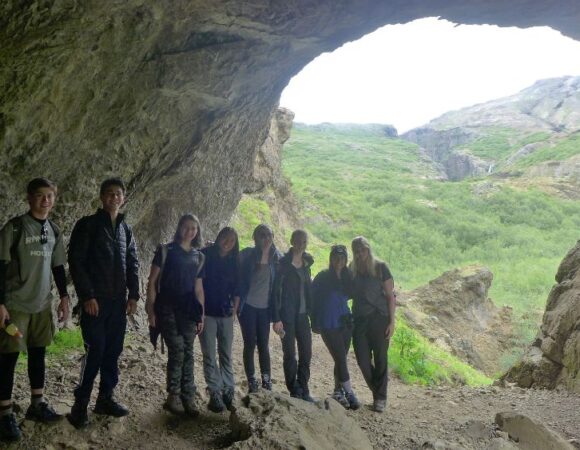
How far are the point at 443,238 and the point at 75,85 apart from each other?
98.8 ft

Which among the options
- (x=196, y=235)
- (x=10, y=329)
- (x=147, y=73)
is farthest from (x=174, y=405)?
(x=147, y=73)

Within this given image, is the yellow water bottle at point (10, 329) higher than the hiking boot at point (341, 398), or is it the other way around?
the yellow water bottle at point (10, 329)

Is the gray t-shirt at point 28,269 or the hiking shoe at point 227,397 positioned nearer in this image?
the gray t-shirt at point 28,269

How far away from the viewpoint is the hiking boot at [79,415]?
15.4 feet

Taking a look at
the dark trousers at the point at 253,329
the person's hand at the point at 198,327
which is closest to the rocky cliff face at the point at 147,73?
the person's hand at the point at 198,327

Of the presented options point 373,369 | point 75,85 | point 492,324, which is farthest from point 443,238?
point 75,85

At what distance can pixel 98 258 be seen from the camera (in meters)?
4.74

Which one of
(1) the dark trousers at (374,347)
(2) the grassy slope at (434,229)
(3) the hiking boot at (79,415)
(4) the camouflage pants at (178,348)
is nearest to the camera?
(3) the hiking boot at (79,415)

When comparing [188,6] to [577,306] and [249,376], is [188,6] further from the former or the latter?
[577,306]

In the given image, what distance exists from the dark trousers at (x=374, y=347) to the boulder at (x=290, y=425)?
4.30 ft

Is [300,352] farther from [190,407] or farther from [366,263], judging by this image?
[190,407]

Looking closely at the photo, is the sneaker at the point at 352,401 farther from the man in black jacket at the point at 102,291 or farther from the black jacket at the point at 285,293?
the man in black jacket at the point at 102,291

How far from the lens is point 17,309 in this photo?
4363 millimetres

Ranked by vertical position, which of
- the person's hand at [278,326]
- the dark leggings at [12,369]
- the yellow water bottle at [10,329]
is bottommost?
the dark leggings at [12,369]
